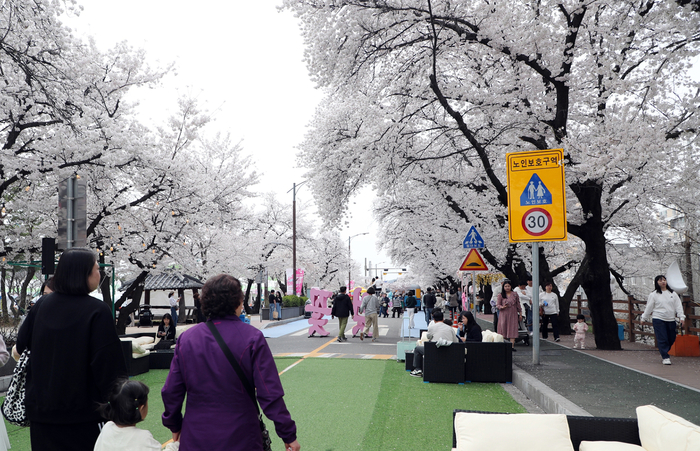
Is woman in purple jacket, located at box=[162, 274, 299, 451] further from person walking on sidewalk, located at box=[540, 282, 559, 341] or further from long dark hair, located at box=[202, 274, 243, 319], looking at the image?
person walking on sidewalk, located at box=[540, 282, 559, 341]

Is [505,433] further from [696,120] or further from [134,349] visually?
[696,120]

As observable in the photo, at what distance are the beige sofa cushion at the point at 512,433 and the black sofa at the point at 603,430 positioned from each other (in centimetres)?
15

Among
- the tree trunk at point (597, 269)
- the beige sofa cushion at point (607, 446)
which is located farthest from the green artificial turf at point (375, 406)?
the tree trunk at point (597, 269)

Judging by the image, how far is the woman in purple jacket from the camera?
9.59ft

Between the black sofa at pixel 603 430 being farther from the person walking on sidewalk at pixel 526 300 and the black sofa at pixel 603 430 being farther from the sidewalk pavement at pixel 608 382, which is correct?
the person walking on sidewalk at pixel 526 300

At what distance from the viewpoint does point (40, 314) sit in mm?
3346

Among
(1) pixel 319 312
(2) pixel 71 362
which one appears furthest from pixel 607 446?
(1) pixel 319 312

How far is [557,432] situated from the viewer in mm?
3793

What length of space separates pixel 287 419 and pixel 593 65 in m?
12.3

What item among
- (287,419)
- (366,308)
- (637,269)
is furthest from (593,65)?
(637,269)

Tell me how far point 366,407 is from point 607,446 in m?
4.32

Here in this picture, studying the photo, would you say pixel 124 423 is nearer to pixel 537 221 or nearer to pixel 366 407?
pixel 366 407

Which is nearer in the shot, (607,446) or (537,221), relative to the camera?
(607,446)

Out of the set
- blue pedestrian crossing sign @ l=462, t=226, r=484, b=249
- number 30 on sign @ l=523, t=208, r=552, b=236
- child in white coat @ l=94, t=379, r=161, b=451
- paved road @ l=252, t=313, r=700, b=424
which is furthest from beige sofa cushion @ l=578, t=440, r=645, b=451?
blue pedestrian crossing sign @ l=462, t=226, r=484, b=249
